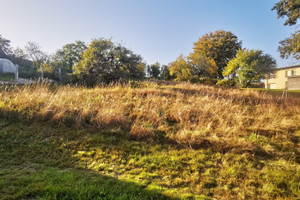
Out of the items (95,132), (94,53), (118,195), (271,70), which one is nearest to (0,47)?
(94,53)

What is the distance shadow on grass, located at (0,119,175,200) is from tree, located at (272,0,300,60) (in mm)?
18352

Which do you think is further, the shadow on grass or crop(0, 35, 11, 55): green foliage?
crop(0, 35, 11, 55): green foliage

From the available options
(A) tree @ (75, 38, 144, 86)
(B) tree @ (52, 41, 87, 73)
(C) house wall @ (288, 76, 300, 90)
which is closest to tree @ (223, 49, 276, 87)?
(C) house wall @ (288, 76, 300, 90)

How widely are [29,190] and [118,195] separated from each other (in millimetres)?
1250

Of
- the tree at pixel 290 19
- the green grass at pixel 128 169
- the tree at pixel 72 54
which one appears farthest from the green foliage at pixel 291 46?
the tree at pixel 72 54

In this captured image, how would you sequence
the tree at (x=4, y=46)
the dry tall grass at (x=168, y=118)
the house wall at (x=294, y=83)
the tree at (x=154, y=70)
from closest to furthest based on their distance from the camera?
the dry tall grass at (x=168, y=118) → the house wall at (x=294, y=83) → the tree at (x=154, y=70) → the tree at (x=4, y=46)

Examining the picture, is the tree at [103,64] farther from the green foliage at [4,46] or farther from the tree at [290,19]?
the green foliage at [4,46]

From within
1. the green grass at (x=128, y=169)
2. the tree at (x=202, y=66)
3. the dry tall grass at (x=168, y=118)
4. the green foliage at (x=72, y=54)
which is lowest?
the green grass at (x=128, y=169)

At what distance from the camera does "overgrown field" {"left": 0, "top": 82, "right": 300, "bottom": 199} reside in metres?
2.13

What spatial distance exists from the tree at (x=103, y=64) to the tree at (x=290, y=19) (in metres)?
15.6

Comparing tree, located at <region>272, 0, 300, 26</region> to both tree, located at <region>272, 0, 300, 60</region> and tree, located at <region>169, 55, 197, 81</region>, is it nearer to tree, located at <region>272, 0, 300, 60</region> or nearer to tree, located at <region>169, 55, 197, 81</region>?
tree, located at <region>272, 0, 300, 60</region>

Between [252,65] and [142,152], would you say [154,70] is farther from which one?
[142,152]

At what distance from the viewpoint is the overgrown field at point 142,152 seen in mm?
2132

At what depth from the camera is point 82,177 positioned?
7.57 feet
